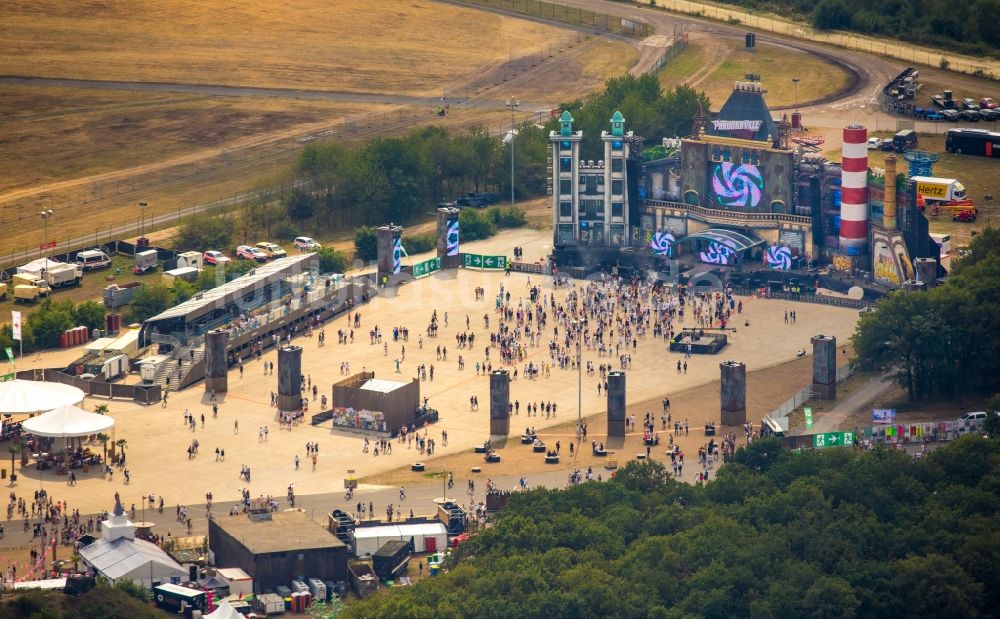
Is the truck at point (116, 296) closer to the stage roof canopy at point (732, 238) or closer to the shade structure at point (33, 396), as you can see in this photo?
the shade structure at point (33, 396)

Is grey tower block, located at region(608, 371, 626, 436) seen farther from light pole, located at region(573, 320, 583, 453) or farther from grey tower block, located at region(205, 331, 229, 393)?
grey tower block, located at region(205, 331, 229, 393)

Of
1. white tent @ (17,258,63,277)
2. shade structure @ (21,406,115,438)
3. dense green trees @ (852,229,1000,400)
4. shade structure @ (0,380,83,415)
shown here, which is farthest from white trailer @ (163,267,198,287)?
dense green trees @ (852,229,1000,400)

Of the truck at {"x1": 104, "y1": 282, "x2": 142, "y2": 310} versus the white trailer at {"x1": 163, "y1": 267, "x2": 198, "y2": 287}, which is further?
the white trailer at {"x1": 163, "y1": 267, "x2": 198, "y2": 287}

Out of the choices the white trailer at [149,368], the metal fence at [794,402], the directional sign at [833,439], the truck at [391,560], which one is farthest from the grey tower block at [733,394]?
the white trailer at [149,368]

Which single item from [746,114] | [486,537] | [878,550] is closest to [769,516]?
[878,550]

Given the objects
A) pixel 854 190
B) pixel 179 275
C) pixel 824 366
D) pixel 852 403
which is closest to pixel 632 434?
pixel 824 366

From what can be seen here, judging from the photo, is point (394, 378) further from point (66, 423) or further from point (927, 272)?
point (927, 272)
